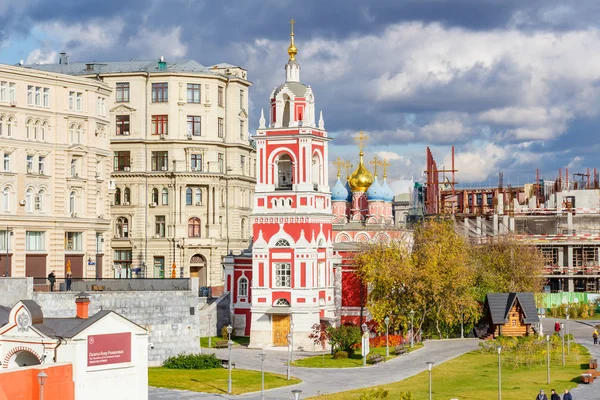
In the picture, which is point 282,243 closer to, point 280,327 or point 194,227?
point 280,327

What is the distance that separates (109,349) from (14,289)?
1619cm

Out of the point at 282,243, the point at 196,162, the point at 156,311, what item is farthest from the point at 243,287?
the point at 196,162

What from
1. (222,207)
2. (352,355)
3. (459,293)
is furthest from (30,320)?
(222,207)

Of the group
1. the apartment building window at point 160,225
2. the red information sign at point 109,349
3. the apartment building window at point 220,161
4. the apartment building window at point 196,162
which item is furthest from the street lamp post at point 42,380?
the apartment building window at point 220,161

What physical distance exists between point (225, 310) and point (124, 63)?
33.8 metres

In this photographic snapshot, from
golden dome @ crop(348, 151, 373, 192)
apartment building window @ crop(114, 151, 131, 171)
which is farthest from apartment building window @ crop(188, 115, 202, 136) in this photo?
golden dome @ crop(348, 151, 373, 192)

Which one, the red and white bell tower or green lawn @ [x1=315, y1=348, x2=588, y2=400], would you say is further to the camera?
the red and white bell tower

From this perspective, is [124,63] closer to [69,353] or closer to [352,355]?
[352,355]

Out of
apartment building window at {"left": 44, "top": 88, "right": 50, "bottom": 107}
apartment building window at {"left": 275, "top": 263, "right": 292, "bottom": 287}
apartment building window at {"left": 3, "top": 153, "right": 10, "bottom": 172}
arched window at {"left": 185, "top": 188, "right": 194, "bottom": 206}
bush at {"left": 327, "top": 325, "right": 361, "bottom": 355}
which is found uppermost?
apartment building window at {"left": 44, "top": 88, "right": 50, "bottom": 107}

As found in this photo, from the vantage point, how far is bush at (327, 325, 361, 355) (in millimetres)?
67812

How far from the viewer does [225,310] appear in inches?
3140

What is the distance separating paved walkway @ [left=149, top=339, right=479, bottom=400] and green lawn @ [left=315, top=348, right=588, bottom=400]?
4.74ft

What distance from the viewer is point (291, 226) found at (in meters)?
73.0

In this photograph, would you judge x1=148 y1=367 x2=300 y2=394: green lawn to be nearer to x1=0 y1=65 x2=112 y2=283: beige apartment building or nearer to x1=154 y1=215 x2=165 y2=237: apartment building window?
x1=0 y1=65 x2=112 y2=283: beige apartment building
